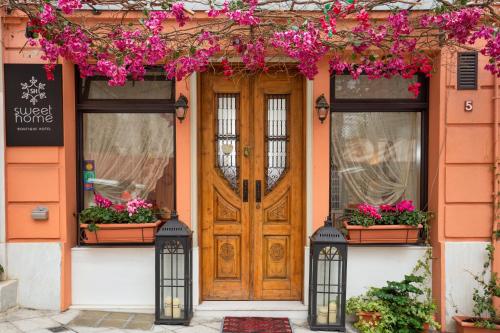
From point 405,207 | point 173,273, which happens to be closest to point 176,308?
point 173,273

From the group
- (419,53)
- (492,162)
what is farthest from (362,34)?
(492,162)

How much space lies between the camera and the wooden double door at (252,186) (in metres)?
5.59

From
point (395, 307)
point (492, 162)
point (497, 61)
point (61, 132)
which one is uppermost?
point (497, 61)

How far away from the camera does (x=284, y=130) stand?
562 cm

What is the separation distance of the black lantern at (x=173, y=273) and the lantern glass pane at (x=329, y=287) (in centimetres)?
140

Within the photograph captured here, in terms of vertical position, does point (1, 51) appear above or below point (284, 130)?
above

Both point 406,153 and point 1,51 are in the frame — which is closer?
point 1,51

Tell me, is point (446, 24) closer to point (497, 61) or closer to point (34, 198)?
point (497, 61)

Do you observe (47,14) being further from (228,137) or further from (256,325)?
(256,325)

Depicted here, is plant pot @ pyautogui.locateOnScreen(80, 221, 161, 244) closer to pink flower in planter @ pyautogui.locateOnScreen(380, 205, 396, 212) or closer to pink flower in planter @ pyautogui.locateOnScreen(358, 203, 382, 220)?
pink flower in planter @ pyautogui.locateOnScreen(358, 203, 382, 220)

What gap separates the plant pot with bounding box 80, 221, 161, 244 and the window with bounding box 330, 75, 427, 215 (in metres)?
2.23

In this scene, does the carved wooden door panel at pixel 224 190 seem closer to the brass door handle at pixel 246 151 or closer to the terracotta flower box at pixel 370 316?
the brass door handle at pixel 246 151

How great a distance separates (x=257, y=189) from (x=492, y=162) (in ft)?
8.86

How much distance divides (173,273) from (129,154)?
1626 mm
